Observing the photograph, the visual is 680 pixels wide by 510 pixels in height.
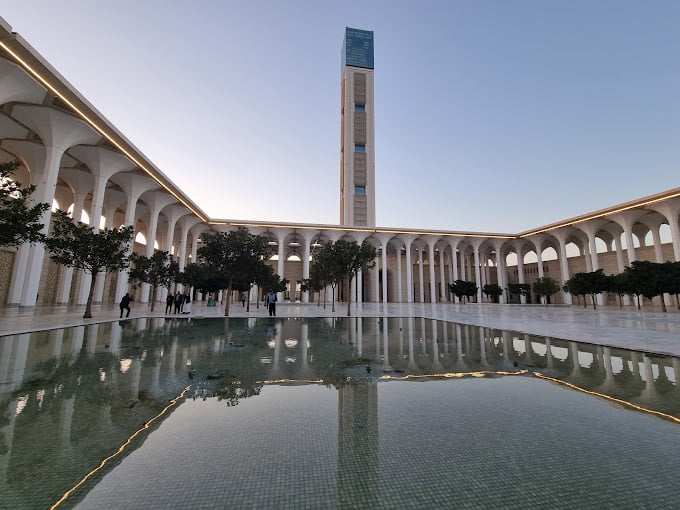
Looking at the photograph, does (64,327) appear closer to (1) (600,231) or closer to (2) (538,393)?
(2) (538,393)

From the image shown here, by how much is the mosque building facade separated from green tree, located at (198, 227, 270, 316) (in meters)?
8.34

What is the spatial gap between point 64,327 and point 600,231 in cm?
5322

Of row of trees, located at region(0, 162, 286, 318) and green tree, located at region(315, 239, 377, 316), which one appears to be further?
green tree, located at region(315, 239, 377, 316)

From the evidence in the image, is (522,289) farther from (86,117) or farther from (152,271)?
(86,117)

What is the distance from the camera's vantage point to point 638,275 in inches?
941

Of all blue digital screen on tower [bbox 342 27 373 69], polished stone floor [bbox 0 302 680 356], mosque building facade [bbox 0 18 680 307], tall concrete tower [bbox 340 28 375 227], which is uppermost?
blue digital screen on tower [bbox 342 27 373 69]

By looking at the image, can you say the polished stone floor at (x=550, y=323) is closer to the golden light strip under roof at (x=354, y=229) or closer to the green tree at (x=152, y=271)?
the green tree at (x=152, y=271)

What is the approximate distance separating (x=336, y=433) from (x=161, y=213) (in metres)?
36.5

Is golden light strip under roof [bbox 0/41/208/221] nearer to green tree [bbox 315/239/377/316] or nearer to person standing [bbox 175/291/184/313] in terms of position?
person standing [bbox 175/291/184/313]

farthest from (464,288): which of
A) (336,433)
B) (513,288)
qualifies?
(336,433)

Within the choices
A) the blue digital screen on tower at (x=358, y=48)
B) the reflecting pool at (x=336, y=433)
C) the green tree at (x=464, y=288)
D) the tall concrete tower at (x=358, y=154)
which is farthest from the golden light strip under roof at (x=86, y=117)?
the blue digital screen on tower at (x=358, y=48)

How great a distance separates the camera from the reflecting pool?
201 cm

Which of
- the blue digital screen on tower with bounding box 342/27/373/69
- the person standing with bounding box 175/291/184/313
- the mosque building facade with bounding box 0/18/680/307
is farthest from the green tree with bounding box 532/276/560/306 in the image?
the blue digital screen on tower with bounding box 342/27/373/69

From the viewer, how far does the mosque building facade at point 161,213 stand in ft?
53.5
